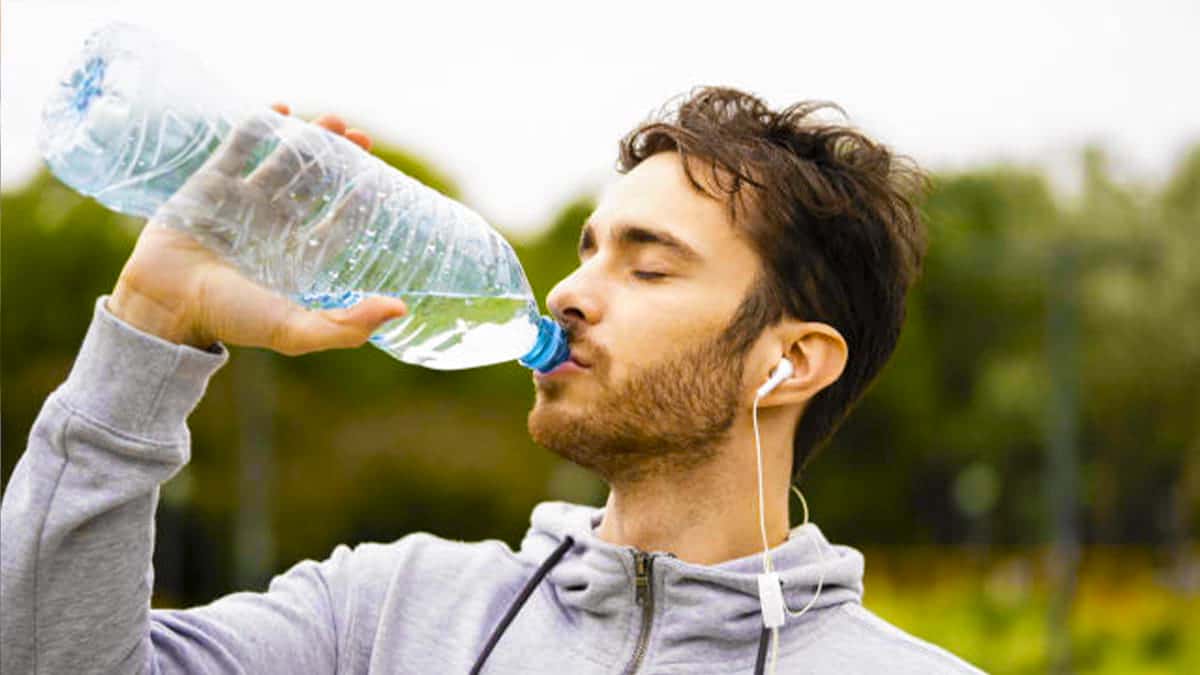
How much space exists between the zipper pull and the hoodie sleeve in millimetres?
622

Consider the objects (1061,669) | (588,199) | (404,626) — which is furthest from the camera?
(588,199)

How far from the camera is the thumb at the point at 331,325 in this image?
58.1 inches

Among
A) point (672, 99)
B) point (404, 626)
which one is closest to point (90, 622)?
point (404, 626)

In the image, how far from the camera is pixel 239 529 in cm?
778

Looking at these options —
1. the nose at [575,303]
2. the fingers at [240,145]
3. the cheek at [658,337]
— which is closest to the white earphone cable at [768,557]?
the cheek at [658,337]

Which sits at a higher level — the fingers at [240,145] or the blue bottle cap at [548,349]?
the blue bottle cap at [548,349]

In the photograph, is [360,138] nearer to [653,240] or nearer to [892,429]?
[653,240]

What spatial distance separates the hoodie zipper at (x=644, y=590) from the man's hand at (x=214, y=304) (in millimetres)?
510

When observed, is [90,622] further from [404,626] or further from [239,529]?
[239,529]

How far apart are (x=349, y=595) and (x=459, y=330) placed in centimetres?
46

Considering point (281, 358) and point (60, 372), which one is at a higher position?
point (281, 358)

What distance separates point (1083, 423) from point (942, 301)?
1297 mm

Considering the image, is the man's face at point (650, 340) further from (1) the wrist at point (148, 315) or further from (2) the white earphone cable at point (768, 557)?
(1) the wrist at point (148, 315)

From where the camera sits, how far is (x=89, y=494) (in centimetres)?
137
